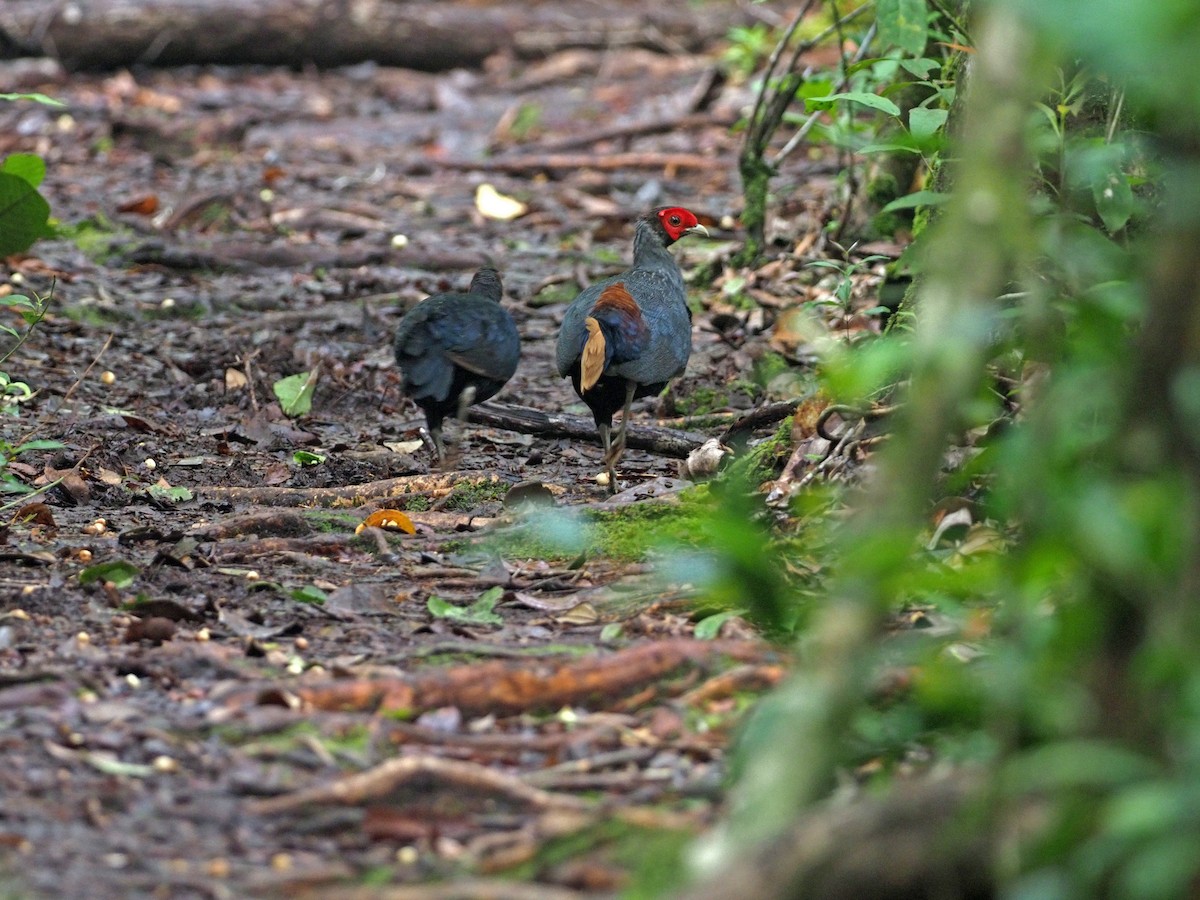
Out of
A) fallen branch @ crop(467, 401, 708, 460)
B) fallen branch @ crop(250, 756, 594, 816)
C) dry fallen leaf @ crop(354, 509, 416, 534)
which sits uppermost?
fallen branch @ crop(250, 756, 594, 816)

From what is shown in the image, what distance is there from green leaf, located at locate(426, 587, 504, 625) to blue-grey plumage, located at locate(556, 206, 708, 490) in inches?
59.5

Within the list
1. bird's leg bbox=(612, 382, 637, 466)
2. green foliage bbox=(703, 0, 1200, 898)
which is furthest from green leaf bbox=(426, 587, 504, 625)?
bird's leg bbox=(612, 382, 637, 466)

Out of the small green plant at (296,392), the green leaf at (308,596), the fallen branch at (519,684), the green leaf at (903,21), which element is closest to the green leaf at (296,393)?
the small green plant at (296,392)

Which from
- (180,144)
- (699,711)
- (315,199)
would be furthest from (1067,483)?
(180,144)

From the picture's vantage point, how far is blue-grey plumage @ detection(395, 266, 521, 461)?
600 centimetres

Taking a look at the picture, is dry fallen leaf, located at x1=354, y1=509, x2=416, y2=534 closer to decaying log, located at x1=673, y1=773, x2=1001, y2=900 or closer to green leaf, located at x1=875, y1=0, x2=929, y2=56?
green leaf, located at x1=875, y1=0, x2=929, y2=56

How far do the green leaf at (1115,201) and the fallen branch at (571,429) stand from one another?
237 cm

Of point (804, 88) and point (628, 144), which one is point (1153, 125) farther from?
point (628, 144)

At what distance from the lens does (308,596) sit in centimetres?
404

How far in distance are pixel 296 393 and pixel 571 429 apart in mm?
1369

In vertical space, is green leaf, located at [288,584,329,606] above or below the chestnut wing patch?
below

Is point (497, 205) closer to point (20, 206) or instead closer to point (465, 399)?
point (465, 399)

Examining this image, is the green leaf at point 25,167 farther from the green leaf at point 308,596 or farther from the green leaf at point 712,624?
the green leaf at point 712,624

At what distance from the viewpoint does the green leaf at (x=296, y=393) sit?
6.76 metres
